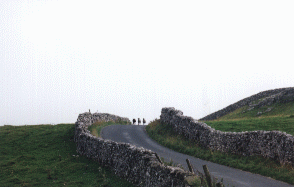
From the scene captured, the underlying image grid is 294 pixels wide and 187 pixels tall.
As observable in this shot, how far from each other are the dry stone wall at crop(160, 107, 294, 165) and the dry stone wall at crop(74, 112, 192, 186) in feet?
29.0

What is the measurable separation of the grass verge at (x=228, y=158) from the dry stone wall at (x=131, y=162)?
740 centimetres

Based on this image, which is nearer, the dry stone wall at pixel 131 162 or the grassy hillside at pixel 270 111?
the dry stone wall at pixel 131 162

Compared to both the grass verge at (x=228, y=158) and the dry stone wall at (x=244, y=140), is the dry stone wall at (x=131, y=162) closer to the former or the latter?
the grass verge at (x=228, y=158)

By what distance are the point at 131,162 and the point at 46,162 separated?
39.4 feet

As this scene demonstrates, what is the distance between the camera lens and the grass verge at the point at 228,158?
18266 millimetres

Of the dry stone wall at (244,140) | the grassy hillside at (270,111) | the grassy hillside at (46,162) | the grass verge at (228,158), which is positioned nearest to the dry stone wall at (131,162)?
the grassy hillside at (46,162)

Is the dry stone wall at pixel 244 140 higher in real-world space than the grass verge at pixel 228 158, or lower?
higher

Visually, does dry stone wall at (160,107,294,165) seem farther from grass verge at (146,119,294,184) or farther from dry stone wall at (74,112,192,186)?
dry stone wall at (74,112,192,186)

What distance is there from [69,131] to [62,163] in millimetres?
13316

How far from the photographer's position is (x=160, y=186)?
13.9 meters

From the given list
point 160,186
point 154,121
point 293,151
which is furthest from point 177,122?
point 160,186

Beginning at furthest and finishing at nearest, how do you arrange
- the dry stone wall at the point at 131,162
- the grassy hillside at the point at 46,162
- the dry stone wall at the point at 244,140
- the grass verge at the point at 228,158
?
1. the grassy hillside at the point at 46,162
2. the dry stone wall at the point at 244,140
3. the grass verge at the point at 228,158
4. the dry stone wall at the point at 131,162

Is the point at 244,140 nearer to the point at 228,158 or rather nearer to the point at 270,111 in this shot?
the point at 228,158

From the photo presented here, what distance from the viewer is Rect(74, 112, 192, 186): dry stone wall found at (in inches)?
521
